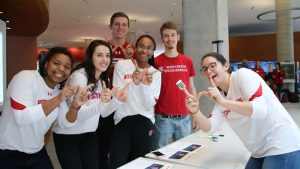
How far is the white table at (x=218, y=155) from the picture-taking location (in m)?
1.95

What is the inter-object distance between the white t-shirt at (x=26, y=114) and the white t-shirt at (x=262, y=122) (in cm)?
135

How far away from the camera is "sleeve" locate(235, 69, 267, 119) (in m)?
1.63

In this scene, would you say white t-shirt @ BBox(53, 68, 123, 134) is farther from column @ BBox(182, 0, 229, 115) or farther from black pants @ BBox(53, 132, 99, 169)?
column @ BBox(182, 0, 229, 115)

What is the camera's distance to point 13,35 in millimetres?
11617

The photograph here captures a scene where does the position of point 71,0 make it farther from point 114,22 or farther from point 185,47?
point 114,22

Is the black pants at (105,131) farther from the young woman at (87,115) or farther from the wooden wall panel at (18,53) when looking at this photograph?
the wooden wall panel at (18,53)

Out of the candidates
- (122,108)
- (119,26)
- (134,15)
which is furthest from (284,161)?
(134,15)

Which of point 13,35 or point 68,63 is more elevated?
point 13,35

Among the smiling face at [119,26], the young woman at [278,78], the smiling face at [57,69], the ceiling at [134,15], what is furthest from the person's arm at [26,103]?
the young woman at [278,78]

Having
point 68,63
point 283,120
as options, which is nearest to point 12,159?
point 68,63

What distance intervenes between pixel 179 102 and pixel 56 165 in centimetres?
231

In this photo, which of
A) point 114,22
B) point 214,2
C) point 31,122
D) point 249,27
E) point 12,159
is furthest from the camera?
point 249,27

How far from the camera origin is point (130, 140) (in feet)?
8.17

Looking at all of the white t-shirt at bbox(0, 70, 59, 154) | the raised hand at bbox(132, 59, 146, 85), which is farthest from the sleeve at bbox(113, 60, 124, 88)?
the white t-shirt at bbox(0, 70, 59, 154)
